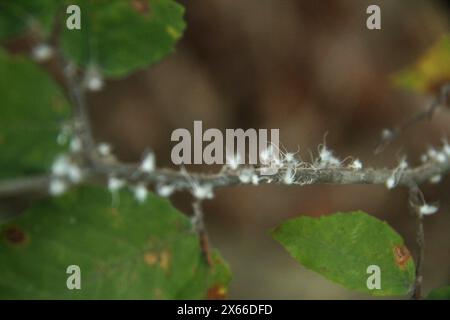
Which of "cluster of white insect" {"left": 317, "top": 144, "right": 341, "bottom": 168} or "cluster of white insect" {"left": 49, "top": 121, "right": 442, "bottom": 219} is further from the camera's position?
"cluster of white insect" {"left": 317, "top": 144, "right": 341, "bottom": 168}

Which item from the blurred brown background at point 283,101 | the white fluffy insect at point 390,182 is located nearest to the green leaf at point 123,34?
the white fluffy insect at point 390,182

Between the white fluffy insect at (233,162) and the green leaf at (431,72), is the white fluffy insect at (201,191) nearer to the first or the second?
the white fluffy insect at (233,162)

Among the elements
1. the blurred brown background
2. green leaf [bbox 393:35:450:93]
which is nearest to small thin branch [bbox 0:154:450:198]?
green leaf [bbox 393:35:450:93]

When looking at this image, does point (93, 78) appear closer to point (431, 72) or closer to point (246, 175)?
point (246, 175)

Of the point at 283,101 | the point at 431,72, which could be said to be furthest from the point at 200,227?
the point at 283,101

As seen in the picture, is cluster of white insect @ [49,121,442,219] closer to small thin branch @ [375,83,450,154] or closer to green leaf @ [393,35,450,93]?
small thin branch @ [375,83,450,154]

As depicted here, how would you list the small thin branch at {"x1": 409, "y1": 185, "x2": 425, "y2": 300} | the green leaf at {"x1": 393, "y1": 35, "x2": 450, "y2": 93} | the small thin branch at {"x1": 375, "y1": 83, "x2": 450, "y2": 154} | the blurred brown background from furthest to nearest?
the blurred brown background
the green leaf at {"x1": 393, "y1": 35, "x2": 450, "y2": 93}
the small thin branch at {"x1": 375, "y1": 83, "x2": 450, "y2": 154}
the small thin branch at {"x1": 409, "y1": 185, "x2": 425, "y2": 300}
